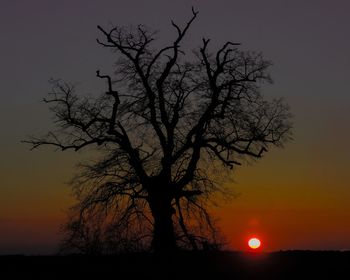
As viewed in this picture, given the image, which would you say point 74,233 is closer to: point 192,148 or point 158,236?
point 158,236

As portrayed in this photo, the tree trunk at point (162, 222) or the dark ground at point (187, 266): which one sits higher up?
the tree trunk at point (162, 222)

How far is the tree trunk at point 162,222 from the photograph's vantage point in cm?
2723

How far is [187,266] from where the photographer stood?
1928 centimetres

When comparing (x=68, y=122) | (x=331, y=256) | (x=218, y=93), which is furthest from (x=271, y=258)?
(x=68, y=122)

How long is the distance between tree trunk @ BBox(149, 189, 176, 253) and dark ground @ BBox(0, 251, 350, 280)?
520cm

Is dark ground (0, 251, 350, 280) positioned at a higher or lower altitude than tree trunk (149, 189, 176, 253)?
lower

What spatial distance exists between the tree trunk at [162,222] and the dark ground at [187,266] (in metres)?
5.20

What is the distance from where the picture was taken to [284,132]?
2823 cm

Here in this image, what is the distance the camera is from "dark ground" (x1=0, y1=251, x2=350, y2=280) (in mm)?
18156

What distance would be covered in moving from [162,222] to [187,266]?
318 inches

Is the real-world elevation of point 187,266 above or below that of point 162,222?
below

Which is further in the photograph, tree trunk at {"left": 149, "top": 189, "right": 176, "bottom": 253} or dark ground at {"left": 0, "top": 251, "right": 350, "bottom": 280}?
tree trunk at {"left": 149, "top": 189, "right": 176, "bottom": 253}

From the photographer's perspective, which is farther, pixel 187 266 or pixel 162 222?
pixel 162 222

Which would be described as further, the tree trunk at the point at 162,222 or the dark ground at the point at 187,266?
the tree trunk at the point at 162,222
